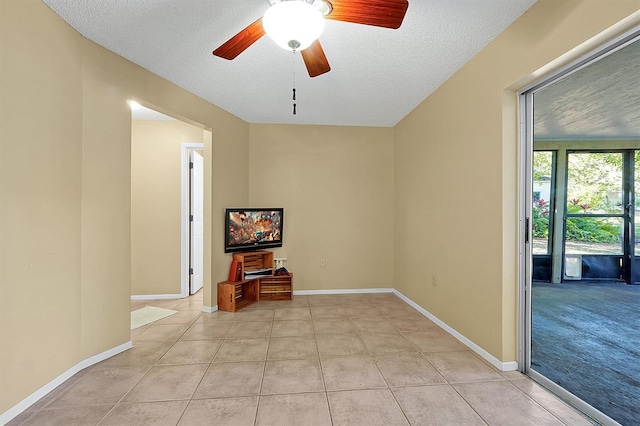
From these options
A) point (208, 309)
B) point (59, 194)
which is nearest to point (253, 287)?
point (208, 309)

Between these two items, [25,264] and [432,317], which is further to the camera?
[432,317]

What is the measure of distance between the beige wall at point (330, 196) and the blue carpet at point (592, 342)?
2373 millimetres

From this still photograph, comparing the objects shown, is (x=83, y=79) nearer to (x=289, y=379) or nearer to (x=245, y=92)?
(x=245, y=92)

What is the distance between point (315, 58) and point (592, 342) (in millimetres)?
2933

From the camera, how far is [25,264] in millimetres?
1818

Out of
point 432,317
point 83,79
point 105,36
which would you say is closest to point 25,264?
point 83,79

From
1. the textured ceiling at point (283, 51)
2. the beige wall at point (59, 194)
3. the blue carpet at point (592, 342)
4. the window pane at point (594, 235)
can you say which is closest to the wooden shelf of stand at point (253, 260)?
the beige wall at point (59, 194)

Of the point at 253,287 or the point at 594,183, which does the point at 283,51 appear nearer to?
the point at 594,183

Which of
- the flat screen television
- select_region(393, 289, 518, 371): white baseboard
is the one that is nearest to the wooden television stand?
the flat screen television

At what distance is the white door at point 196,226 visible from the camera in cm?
436

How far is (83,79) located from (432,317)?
161 inches

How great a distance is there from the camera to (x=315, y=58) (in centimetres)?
185

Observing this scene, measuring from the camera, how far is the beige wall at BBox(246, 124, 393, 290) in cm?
439

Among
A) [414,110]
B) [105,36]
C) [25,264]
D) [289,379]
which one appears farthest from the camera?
[414,110]
